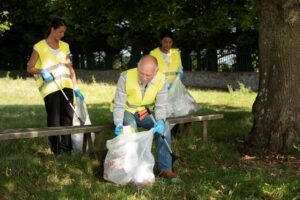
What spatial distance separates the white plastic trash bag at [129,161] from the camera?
5316mm

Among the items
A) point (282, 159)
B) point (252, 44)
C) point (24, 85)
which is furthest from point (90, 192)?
point (252, 44)

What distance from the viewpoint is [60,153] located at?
636 cm

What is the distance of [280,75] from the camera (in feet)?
23.5

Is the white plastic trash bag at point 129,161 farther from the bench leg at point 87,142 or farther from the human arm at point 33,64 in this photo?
the human arm at point 33,64

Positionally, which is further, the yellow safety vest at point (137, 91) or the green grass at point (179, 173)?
the yellow safety vest at point (137, 91)

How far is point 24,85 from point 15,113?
26.0 ft

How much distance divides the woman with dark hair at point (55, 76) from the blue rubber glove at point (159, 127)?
1.45 metres

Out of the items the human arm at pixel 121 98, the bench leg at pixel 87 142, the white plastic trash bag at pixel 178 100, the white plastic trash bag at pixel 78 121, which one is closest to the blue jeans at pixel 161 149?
the human arm at pixel 121 98

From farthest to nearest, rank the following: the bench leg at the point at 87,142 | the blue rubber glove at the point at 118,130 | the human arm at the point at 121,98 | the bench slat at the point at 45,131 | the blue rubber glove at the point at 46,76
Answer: the bench leg at the point at 87,142 < the blue rubber glove at the point at 46,76 < the human arm at the point at 121,98 < the blue rubber glove at the point at 118,130 < the bench slat at the point at 45,131

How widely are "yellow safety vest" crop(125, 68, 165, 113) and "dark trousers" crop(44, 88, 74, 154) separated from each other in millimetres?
1074

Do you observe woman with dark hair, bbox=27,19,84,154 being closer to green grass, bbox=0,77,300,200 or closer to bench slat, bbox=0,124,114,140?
green grass, bbox=0,77,300,200

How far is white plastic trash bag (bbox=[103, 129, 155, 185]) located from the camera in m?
5.32

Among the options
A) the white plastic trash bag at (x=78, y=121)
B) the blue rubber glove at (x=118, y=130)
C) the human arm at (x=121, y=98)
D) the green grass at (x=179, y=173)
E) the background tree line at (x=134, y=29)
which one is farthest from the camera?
the background tree line at (x=134, y=29)

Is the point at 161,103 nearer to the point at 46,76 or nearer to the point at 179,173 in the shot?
the point at 179,173
